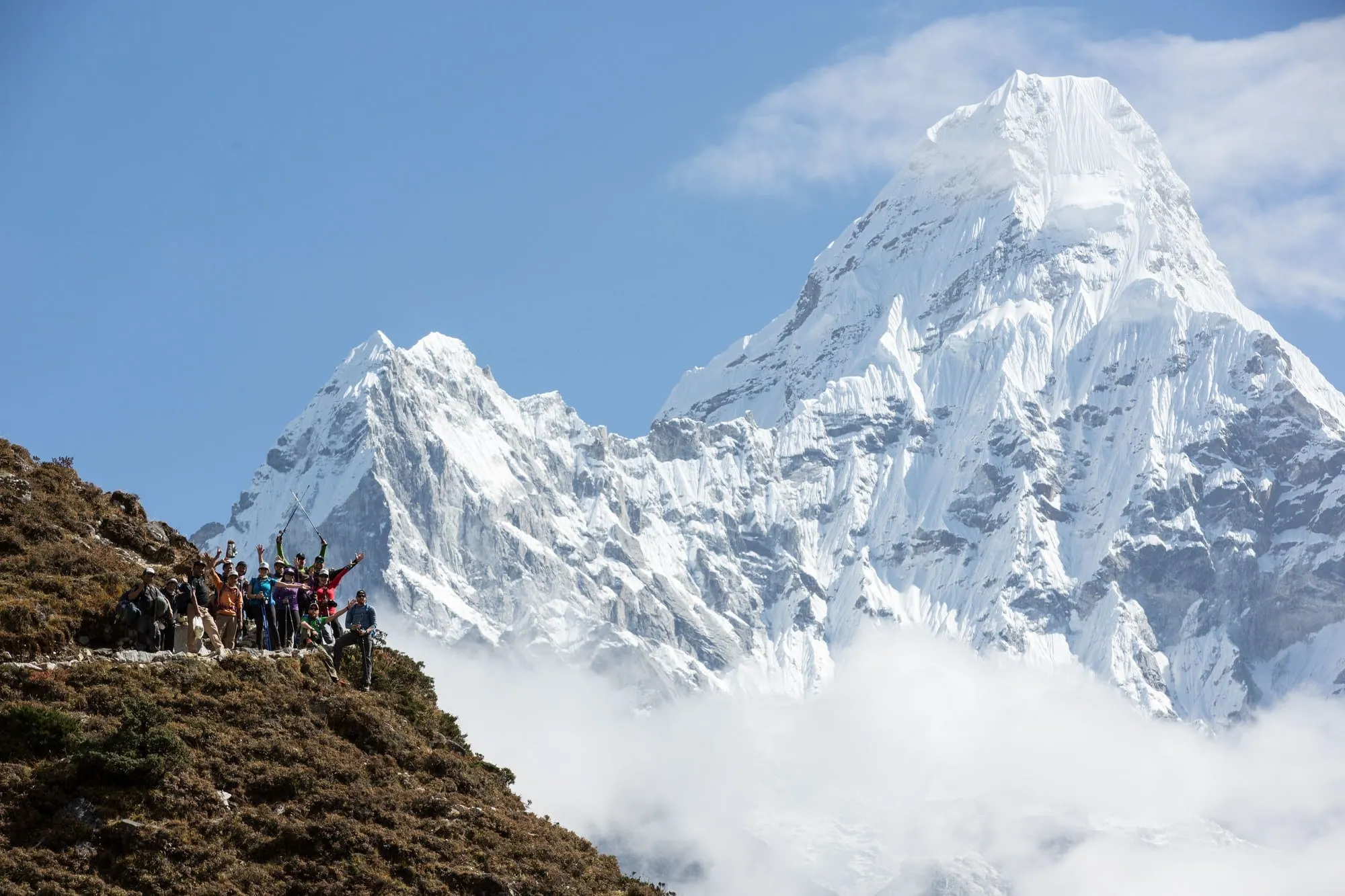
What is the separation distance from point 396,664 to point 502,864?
10.0m

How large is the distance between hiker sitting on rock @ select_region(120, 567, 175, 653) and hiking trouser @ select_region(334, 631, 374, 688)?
180 inches

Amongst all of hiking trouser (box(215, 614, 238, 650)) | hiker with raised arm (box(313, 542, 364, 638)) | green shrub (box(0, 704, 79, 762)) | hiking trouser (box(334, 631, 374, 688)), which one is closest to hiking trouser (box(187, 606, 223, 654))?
hiking trouser (box(215, 614, 238, 650))

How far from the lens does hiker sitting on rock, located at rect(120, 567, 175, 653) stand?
34281 millimetres

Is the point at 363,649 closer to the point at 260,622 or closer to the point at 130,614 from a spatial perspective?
the point at 260,622

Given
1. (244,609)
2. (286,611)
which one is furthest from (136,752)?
(286,611)

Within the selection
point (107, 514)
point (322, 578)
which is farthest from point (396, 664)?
point (107, 514)

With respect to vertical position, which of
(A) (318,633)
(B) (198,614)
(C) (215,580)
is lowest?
(B) (198,614)

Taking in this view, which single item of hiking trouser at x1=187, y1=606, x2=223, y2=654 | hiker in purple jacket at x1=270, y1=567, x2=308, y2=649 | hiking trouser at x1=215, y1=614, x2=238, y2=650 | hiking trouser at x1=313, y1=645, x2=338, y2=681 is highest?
hiker in purple jacket at x1=270, y1=567, x2=308, y2=649

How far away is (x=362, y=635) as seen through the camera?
38.1 m

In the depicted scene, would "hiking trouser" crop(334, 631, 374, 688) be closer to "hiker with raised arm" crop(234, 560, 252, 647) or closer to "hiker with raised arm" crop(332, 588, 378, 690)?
"hiker with raised arm" crop(332, 588, 378, 690)

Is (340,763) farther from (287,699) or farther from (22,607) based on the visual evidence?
(22,607)

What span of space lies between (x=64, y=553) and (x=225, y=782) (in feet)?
32.5

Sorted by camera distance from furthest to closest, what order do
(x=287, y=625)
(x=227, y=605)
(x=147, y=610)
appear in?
(x=287, y=625) < (x=227, y=605) < (x=147, y=610)

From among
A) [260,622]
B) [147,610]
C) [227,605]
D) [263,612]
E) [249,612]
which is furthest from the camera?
[249,612]
